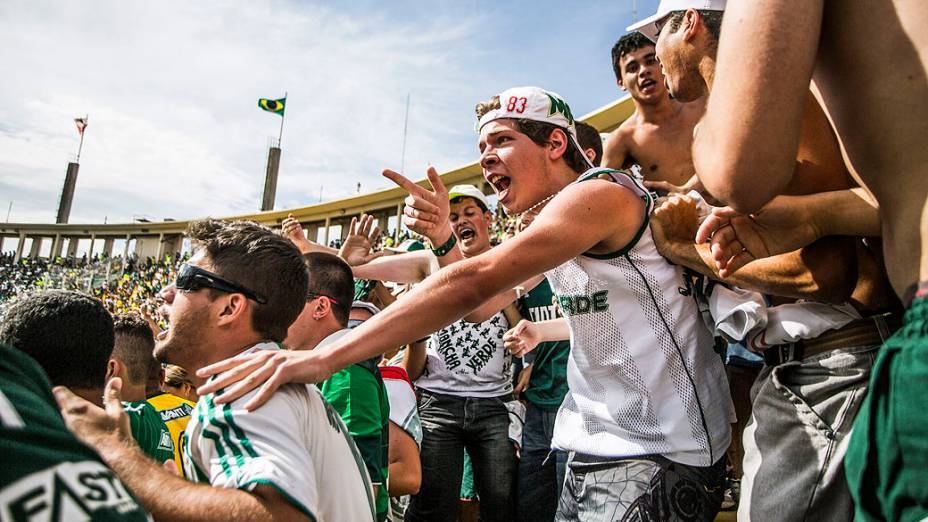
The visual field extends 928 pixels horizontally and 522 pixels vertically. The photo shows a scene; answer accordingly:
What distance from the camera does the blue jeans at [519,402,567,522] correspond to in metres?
3.71

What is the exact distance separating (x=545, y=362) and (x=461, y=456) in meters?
0.87

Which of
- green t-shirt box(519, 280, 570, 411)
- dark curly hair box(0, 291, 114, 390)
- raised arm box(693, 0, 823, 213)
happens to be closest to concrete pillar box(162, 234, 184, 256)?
green t-shirt box(519, 280, 570, 411)

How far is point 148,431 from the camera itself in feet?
9.18

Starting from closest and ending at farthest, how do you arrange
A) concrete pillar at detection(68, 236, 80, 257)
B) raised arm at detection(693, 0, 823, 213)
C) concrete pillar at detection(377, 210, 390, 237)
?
1. raised arm at detection(693, 0, 823, 213)
2. concrete pillar at detection(377, 210, 390, 237)
3. concrete pillar at detection(68, 236, 80, 257)

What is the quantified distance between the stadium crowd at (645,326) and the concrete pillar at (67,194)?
71.7 metres

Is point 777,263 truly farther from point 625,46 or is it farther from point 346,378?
point 625,46

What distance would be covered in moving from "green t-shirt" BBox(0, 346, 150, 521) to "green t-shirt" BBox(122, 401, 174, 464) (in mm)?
1962

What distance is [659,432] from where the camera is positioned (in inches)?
75.2

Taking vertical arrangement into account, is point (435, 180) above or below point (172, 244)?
below

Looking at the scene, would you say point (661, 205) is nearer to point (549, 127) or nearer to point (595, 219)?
point (595, 219)

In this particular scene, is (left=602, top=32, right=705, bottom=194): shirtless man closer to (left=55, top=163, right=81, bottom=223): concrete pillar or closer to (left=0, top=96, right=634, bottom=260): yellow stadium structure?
(left=0, top=96, right=634, bottom=260): yellow stadium structure

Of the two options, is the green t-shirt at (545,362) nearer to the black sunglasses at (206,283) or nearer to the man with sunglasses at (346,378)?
the man with sunglasses at (346,378)

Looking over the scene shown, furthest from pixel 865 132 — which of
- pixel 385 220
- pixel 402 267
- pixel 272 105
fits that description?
pixel 272 105

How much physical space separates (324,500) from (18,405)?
1.11 m
